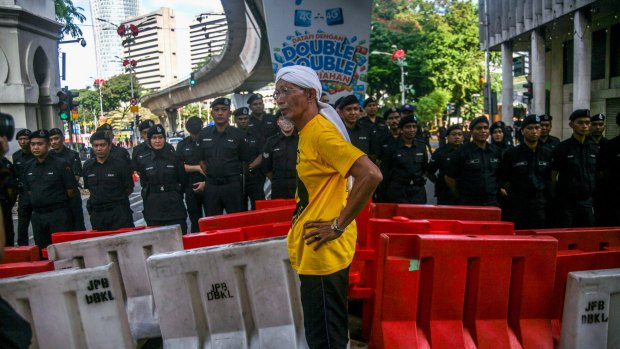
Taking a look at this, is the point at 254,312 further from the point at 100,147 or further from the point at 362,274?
the point at 100,147

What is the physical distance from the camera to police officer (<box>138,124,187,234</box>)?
705cm

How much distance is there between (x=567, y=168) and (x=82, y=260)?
5569 millimetres

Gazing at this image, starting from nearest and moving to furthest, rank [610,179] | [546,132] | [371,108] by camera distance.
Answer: [610,179], [546,132], [371,108]

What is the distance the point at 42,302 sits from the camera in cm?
393

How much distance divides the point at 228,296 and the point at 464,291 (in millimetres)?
1801

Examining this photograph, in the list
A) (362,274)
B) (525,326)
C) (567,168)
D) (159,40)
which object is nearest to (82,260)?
(362,274)

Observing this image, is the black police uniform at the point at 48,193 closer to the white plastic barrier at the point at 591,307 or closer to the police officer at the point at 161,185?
the police officer at the point at 161,185

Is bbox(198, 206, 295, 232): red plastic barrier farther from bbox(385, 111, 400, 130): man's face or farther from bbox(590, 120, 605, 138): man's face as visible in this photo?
bbox(590, 120, 605, 138): man's face

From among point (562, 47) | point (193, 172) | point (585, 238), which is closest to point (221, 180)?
point (193, 172)

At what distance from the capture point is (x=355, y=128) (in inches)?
311

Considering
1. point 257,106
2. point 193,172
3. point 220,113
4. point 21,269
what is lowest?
point 21,269

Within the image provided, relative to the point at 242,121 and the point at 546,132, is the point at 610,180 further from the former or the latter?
the point at 242,121

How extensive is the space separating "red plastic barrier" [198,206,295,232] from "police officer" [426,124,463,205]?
265 cm

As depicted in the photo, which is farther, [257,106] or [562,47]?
[562,47]
